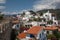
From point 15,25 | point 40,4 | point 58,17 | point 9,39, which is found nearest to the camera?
point 9,39

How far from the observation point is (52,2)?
438cm

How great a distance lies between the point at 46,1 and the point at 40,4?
20cm

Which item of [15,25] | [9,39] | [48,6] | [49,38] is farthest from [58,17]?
[9,39]

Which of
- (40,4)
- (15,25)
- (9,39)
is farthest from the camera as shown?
(40,4)

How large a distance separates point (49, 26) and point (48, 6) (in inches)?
21.1

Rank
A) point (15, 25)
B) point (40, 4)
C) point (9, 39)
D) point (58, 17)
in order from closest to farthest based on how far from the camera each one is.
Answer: point (9, 39)
point (15, 25)
point (40, 4)
point (58, 17)

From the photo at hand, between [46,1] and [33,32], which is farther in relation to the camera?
[46,1]

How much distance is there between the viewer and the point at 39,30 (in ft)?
11.3

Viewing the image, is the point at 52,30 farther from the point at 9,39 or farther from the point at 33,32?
the point at 9,39

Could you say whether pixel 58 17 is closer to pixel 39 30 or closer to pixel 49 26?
pixel 49 26

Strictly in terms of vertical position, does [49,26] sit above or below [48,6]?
below

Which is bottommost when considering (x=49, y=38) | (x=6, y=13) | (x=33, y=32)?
(x=49, y=38)

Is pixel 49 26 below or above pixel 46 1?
below

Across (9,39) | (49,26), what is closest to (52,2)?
(49,26)
